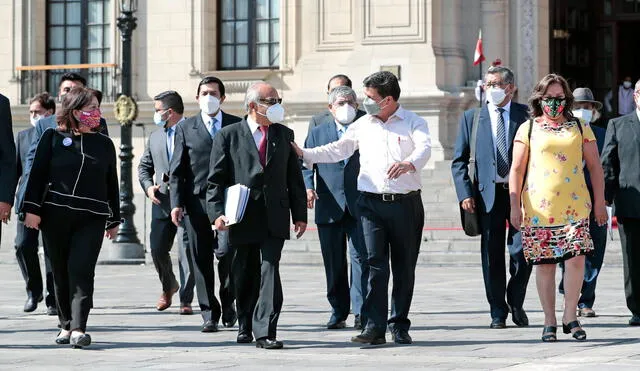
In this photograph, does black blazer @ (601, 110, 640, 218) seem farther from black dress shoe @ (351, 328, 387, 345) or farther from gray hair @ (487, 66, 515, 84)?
black dress shoe @ (351, 328, 387, 345)

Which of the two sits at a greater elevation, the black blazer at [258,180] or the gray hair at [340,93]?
the gray hair at [340,93]

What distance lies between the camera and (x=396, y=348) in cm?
1141

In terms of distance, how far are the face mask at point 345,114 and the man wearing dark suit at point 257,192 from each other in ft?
3.01

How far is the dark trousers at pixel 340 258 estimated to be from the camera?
42.6 feet

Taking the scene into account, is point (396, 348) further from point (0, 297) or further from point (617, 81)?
point (617, 81)

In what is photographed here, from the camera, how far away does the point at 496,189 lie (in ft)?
42.4

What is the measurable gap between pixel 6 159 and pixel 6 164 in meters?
0.04

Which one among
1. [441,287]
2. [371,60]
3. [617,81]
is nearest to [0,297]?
[441,287]

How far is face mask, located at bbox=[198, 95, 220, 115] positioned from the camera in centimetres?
1328

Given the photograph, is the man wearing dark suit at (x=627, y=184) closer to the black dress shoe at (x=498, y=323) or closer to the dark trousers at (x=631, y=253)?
the dark trousers at (x=631, y=253)

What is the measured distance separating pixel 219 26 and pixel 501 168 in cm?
2001

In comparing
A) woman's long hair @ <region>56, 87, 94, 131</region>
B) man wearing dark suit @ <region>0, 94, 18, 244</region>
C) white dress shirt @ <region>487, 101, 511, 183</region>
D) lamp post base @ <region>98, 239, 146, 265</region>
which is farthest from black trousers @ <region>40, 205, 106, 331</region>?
lamp post base @ <region>98, 239, 146, 265</region>

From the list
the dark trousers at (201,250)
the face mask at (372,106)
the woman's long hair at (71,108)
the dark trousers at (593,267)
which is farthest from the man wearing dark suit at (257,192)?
the dark trousers at (593,267)

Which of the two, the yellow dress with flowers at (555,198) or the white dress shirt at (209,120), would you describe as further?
the white dress shirt at (209,120)
